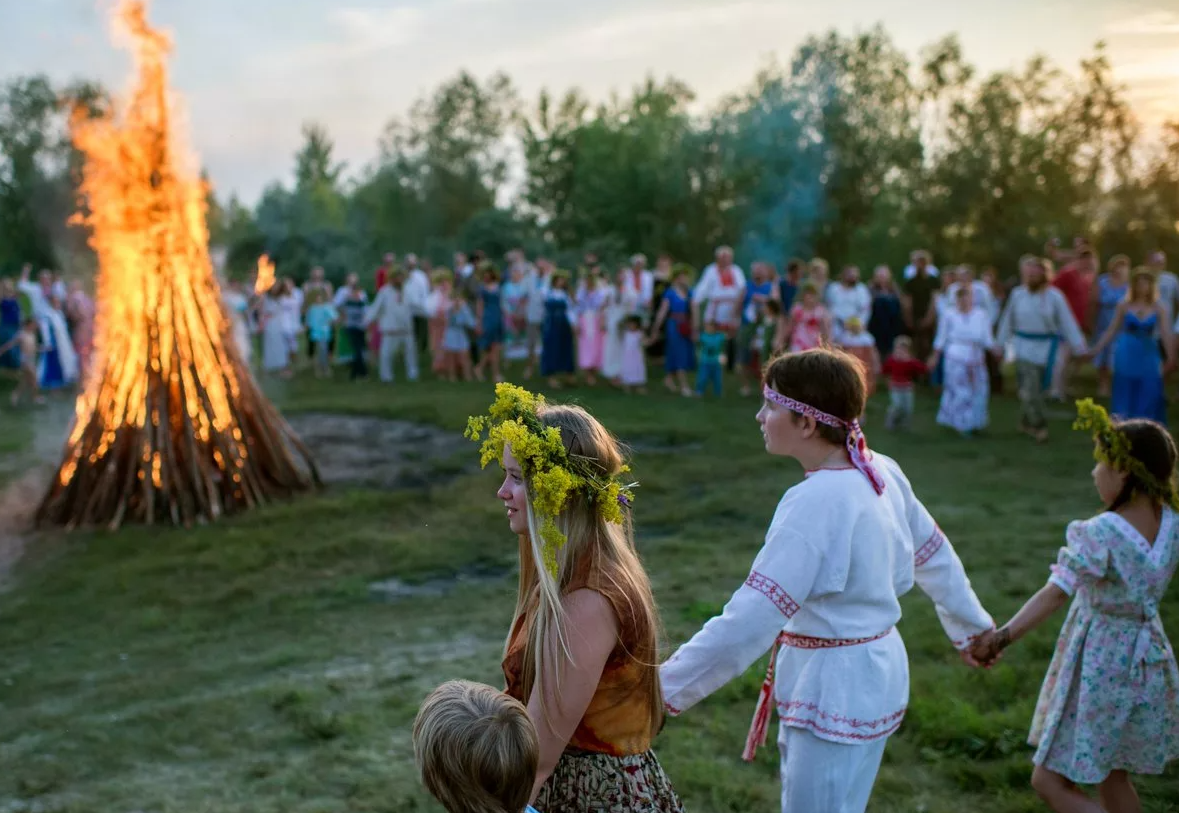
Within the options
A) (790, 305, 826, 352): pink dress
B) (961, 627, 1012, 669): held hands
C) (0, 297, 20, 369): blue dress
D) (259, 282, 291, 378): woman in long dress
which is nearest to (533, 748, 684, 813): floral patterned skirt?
(961, 627, 1012, 669): held hands

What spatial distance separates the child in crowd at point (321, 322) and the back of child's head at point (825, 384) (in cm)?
1778

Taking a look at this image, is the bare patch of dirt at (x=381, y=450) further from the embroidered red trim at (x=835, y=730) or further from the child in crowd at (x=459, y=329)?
the embroidered red trim at (x=835, y=730)

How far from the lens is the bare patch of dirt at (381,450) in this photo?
438 inches

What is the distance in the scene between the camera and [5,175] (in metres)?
29.1

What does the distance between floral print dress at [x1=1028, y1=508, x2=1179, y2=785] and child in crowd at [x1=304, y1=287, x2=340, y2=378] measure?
17.5 m

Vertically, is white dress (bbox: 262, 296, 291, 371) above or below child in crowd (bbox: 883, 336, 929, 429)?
above

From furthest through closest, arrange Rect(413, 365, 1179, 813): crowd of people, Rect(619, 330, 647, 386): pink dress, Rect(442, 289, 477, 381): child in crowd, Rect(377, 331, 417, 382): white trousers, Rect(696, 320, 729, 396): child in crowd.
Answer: Rect(377, 331, 417, 382): white trousers, Rect(442, 289, 477, 381): child in crowd, Rect(619, 330, 647, 386): pink dress, Rect(696, 320, 729, 396): child in crowd, Rect(413, 365, 1179, 813): crowd of people

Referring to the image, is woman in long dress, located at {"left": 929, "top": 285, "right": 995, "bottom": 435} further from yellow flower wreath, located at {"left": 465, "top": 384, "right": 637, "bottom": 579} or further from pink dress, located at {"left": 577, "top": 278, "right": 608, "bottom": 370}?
yellow flower wreath, located at {"left": 465, "top": 384, "right": 637, "bottom": 579}

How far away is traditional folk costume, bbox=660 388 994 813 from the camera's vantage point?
297 centimetres

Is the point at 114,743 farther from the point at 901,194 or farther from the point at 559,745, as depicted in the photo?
the point at 901,194

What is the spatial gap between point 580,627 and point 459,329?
16.3 metres

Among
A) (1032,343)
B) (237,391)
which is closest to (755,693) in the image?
(237,391)

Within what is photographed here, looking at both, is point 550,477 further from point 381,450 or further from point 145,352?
point 381,450

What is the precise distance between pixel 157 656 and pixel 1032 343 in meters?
9.67
